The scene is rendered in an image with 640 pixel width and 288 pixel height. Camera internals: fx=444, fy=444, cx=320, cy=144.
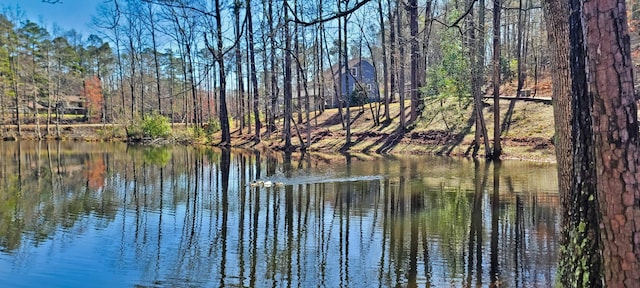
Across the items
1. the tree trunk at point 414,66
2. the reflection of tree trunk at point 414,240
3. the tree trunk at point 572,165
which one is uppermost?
the tree trunk at point 414,66

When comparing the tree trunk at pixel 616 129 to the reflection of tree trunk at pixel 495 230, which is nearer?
the tree trunk at pixel 616 129

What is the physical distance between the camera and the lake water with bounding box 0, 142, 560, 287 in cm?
569

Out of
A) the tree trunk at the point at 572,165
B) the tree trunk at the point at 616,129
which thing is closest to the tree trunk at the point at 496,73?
the tree trunk at the point at 572,165

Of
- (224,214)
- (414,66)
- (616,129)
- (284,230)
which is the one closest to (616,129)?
(616,129)

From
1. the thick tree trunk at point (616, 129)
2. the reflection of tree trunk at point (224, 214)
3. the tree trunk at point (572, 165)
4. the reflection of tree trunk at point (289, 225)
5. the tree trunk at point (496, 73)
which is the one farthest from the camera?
the tree trunk at point (496, 73)

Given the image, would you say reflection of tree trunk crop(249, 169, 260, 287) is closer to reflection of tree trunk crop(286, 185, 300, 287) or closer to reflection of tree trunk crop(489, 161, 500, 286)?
reflection of tree trunk crop(286, 185, 300, 287)

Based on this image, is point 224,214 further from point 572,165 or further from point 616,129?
point 616,129

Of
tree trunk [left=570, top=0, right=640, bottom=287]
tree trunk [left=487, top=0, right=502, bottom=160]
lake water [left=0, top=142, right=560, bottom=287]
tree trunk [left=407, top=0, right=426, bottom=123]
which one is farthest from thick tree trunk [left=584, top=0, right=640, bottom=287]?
tree trunk [left=407, top=0, right=426, bottom=123]

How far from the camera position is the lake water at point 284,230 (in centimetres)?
569

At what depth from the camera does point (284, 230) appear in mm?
7934

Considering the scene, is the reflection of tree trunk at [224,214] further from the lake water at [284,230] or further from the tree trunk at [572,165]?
the tree trunk at [572,165]

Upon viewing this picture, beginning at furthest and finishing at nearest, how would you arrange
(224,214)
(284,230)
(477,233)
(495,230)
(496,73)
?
(496,73) < (224,214) < (284,230) < (495,230) < (477,233)

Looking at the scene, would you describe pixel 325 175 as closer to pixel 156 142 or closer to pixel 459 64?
pixel 459 64

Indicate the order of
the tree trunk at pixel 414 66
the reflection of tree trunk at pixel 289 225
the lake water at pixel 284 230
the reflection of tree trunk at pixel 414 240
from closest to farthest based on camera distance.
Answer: the reflection of tree trunk at pixel 414 240
the lake water at pixel 284 230
the reflection of tree trunk at pixel 289 225
the tree trunk at pixel 414 66
